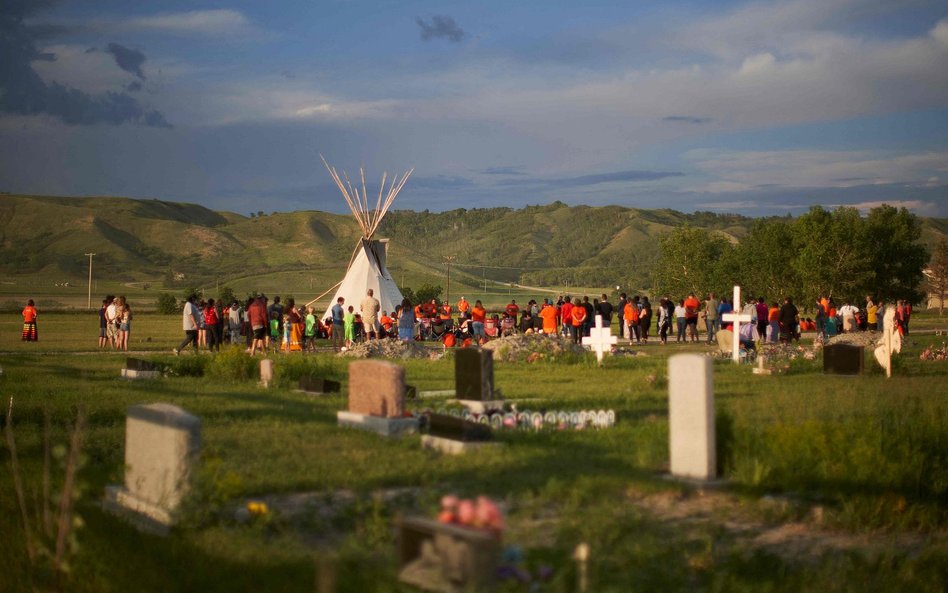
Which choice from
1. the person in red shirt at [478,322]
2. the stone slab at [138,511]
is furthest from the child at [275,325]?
the stone slab at [138,511]

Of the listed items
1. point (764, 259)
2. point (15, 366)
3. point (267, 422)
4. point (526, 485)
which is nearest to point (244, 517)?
point (526, 485)

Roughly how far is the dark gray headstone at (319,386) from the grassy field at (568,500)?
73.9 inches

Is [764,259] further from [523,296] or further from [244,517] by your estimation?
[244,517]

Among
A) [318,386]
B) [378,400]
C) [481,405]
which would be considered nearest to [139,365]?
[318,386]

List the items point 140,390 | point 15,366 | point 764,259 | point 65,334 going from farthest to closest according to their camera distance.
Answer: point 764,259 → point 65,334 → point 15,366 → point 140,390

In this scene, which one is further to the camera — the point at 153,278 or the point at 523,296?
the point at 153,278

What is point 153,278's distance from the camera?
5945 inches

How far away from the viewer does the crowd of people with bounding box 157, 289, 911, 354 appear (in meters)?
28.4

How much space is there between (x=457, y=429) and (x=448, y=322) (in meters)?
25.8

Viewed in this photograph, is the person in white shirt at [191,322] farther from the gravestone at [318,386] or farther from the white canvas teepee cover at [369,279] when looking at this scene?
the gravestone at [318,386]

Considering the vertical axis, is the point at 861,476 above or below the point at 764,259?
below

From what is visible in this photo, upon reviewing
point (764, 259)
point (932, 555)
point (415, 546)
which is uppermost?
point (764, 259)

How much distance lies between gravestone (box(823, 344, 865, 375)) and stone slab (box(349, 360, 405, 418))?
11486 mm

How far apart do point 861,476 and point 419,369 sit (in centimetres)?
1361
